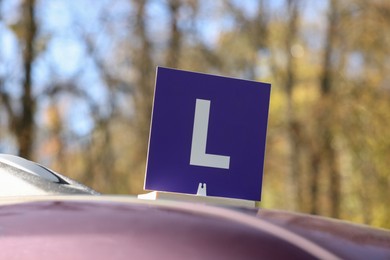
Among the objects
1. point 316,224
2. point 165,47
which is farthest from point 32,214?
point 165,47

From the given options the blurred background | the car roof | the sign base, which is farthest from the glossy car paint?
the blurred background

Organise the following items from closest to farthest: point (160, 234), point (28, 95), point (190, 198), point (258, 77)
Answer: point (160, 234) < point (190, 198) < point (28, 95) < point (258, 77)

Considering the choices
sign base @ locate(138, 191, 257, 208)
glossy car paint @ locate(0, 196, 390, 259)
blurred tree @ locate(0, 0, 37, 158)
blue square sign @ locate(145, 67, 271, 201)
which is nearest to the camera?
glossy car paint @ locate(0, 196, 390, 259)

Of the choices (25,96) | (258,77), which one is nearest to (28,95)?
(25,96)

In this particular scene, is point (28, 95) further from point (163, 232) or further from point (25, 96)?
point (163, 232)

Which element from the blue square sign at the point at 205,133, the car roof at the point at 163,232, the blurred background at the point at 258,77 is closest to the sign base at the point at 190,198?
the blue square sign at the point at 205,133

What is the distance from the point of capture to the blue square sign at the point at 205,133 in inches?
88.0

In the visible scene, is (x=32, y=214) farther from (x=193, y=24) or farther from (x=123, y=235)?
(x=193, y=24)

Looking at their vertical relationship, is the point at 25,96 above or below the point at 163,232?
above

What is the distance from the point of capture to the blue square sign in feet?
7.34

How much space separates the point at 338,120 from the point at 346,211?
3.94 metres

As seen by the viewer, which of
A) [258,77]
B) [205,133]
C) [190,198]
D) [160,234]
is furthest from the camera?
[258,77]

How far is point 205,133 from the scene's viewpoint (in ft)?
7.34

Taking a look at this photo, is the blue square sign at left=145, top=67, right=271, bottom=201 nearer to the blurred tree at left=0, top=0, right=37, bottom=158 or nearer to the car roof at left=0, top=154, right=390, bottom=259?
the car roof at left=0, top=154, right=390, bottom=259
